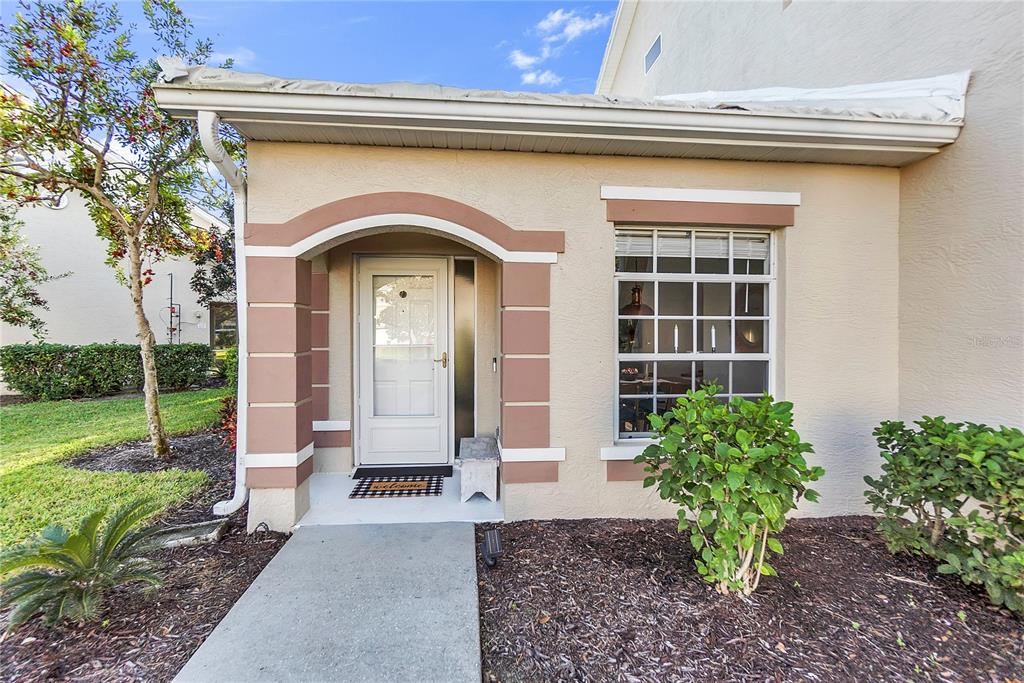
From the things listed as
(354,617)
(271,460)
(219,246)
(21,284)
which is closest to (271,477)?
(271,460)

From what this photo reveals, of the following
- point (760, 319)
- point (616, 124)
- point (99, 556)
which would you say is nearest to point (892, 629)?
point (760, 319)

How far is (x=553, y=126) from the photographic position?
10.2 ft

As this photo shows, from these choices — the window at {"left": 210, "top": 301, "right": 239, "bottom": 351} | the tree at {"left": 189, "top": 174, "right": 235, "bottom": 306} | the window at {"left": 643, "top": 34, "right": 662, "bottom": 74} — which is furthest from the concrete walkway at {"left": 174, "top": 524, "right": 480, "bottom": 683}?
the window at {"left": 210, "top": 301, "right": 239, "bottom": 351}

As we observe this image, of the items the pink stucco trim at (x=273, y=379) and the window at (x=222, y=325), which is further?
the window at (x=222, y=325)

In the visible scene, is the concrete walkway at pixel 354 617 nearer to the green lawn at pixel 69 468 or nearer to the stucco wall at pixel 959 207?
the green lawn at pixel 69 468

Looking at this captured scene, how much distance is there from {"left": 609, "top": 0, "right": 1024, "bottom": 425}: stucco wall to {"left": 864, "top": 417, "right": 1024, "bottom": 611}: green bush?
2.37 feet

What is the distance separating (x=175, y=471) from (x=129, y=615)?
2840 mm

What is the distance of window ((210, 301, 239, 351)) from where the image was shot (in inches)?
484

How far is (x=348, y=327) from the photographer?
4555 mm

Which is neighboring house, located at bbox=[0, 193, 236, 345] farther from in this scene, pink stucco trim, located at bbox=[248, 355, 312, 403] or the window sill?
the window sill

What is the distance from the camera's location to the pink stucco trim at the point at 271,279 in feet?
10.7

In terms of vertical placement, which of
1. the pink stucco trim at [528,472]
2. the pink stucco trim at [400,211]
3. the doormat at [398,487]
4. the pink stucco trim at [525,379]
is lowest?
the doormat at [398,487]

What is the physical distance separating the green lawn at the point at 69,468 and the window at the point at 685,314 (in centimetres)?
444

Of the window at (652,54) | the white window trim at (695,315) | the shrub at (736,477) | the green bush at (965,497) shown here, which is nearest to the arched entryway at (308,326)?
the white window trim at (695,315)
